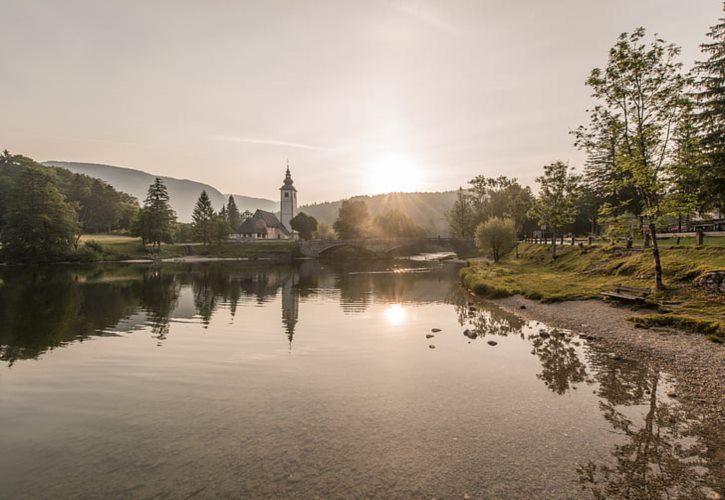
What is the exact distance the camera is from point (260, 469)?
33.6ft

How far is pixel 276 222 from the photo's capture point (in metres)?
168

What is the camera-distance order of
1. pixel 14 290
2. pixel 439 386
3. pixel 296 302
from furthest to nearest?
pixel 14 290 → pixel 296 302 → pixel 439 386

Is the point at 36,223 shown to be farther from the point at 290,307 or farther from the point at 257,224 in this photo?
the point at 290,307

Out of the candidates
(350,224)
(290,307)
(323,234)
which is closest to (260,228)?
(323,234)

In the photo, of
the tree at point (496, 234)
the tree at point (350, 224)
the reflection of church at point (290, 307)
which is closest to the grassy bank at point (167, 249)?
the tree at point (350, 224)

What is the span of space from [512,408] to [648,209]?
2293 centimetres

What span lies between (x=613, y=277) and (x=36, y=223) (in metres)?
104

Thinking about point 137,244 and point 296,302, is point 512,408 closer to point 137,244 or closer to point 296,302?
point 296,302

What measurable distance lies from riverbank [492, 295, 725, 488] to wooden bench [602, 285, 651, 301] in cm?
99

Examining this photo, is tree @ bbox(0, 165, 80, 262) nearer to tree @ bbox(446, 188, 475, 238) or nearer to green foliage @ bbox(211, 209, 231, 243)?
green foliage @ bbox(211, 209, 231, 243)

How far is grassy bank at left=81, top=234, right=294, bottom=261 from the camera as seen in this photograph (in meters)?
97.1

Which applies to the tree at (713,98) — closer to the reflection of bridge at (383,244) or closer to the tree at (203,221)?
the reflection of bridge at (383,244)

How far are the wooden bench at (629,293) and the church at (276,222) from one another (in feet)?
421

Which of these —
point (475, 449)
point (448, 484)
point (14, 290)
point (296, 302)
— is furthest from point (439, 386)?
point (14, 290)
